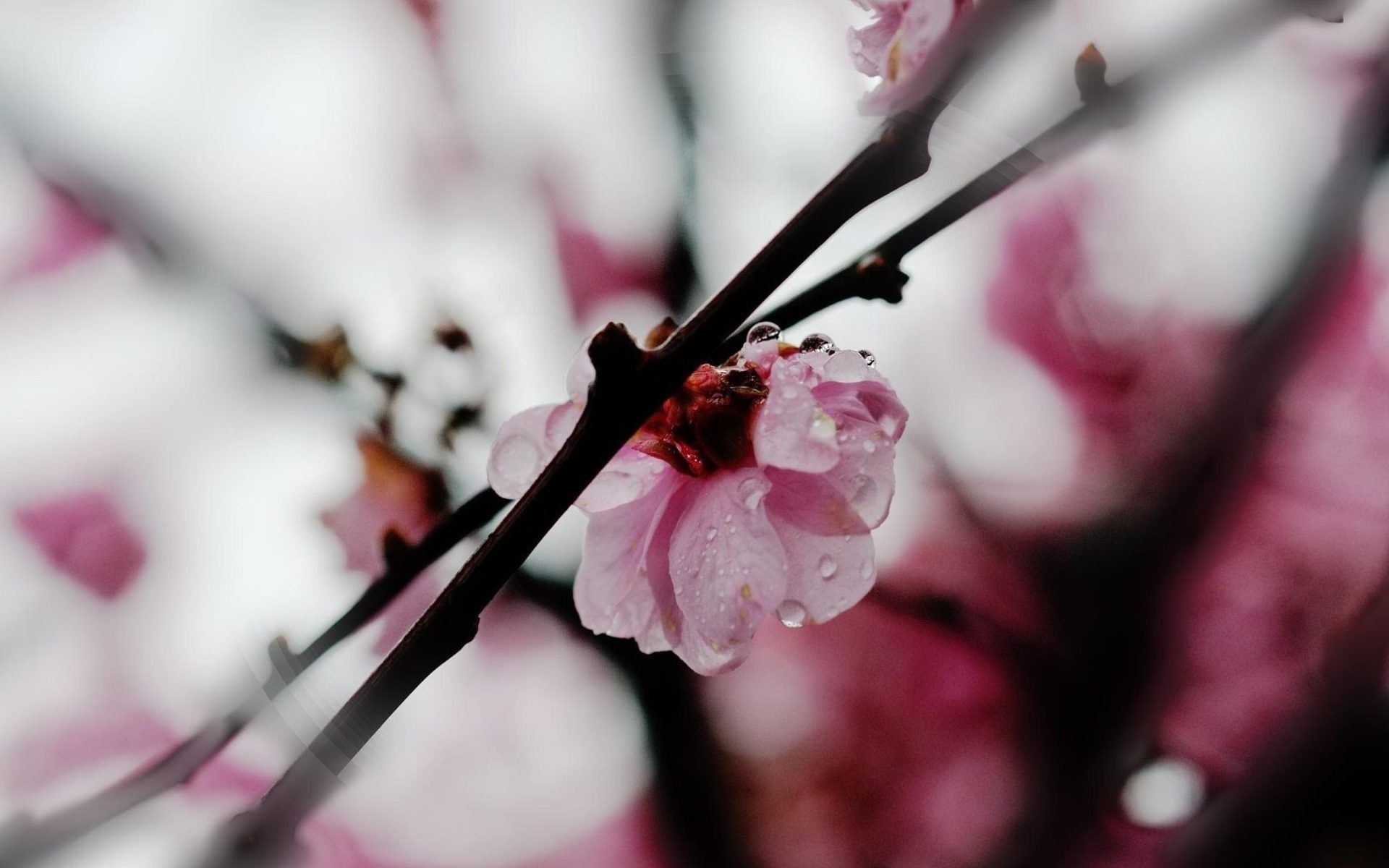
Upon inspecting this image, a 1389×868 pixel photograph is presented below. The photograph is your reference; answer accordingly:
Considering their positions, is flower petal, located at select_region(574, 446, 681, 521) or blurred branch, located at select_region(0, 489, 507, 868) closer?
flower petal, located at select_region(574, 446, 681, 521)

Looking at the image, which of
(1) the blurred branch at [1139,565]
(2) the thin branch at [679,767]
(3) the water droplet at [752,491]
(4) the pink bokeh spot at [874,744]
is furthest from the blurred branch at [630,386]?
(1) the blurred branch at [1139,565]

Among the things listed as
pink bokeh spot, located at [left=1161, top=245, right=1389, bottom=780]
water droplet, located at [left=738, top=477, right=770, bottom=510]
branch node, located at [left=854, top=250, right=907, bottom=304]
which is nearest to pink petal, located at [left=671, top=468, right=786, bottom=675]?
water droplet, located at [left=738, top=477, right=770, bottom=510]

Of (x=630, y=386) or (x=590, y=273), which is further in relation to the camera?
(x=590, y=273)

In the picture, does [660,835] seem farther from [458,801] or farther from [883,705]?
[883,705]

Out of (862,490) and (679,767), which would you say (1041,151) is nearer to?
(862,490)

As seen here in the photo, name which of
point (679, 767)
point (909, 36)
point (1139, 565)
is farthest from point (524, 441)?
point (1139, 565)

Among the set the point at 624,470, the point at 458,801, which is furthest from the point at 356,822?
the point at 624,470

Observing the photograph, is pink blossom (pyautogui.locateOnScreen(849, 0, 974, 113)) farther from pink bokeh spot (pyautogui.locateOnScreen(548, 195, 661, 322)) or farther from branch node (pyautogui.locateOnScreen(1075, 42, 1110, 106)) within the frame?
pink bokeh spot (pyautogui.locateOnScreen(548, 195, 661, 322))
